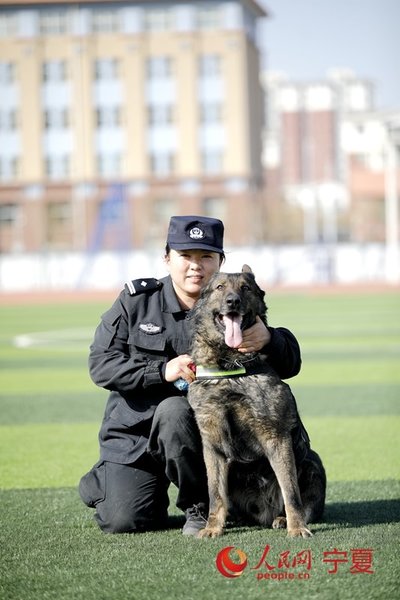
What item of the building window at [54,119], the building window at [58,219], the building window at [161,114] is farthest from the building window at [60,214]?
the building window at [161,114]

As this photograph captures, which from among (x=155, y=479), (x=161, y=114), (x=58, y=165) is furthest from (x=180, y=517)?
(x=58, y=165)

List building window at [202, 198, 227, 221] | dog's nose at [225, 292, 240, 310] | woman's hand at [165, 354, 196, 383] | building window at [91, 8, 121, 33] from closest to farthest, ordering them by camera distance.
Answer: dog's nose at [225, 292, 240, 310] < woman's hand at [165, 354, 196, 383] < building window at [91, 8, 121, 33] < building window at [202, 198, 227, 221]

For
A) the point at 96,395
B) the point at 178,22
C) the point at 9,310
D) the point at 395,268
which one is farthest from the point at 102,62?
the point at 96,395

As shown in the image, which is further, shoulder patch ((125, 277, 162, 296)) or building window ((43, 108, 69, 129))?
building window ((43, 108, 69, 129))

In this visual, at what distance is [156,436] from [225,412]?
524 mm

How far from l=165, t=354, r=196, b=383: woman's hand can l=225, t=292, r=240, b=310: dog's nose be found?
17.9 inches

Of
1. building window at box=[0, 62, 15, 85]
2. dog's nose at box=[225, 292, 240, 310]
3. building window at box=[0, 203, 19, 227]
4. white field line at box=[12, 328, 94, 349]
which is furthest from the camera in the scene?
building window at box=[0, 203, 19, 227]

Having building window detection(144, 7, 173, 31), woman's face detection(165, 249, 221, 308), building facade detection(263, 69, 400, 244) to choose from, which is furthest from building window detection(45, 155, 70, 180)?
woman's face detection(165, 249, 221, 308)

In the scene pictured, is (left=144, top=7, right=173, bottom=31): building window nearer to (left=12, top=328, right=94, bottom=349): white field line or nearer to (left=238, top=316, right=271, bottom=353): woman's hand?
(left=12, top=328, right=94, bottom=349): white field line

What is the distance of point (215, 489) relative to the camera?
558cm

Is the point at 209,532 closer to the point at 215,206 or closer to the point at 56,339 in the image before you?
the point at 56,339

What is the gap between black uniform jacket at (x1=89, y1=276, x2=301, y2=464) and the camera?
601cm

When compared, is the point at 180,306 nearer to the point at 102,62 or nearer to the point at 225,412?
the point at 225,412

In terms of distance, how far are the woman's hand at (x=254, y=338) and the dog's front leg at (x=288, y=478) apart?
1.51ft
